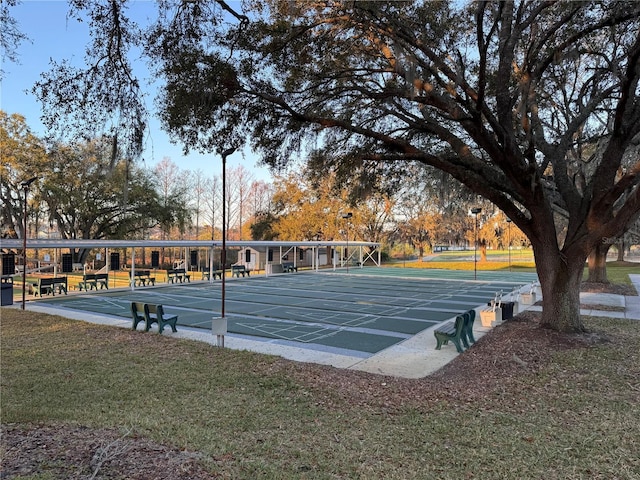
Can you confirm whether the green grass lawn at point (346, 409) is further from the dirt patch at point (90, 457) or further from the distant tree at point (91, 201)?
the distant tree at point (91, 201)

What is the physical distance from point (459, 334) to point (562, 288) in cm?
234

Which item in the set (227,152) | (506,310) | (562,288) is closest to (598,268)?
(506,310)

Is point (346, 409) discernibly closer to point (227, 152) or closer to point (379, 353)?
point (379, 353)

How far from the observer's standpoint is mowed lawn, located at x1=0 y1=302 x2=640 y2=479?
3484 millimetres

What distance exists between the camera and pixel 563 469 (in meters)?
3.40

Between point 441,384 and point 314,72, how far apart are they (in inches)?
240

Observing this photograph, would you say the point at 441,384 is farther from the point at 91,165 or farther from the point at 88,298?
the point at 91,165

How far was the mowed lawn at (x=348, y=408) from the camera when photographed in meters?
3.48

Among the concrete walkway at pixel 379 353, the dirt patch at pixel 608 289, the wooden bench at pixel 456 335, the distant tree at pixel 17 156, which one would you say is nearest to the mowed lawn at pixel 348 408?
the wooden bench at pixel 456 335

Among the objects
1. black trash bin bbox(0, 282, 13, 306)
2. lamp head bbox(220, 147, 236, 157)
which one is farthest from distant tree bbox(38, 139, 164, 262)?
lamp head bbox(220, 147, 236, 157)

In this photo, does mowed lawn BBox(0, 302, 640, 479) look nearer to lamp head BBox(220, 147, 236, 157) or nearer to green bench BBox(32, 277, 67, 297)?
lamp head BBox(220, 147, 236, 157)

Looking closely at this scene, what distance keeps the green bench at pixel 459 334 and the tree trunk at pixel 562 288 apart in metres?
1.58

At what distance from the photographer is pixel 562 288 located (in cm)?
874

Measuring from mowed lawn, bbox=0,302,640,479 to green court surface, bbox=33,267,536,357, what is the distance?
2.34 metres
